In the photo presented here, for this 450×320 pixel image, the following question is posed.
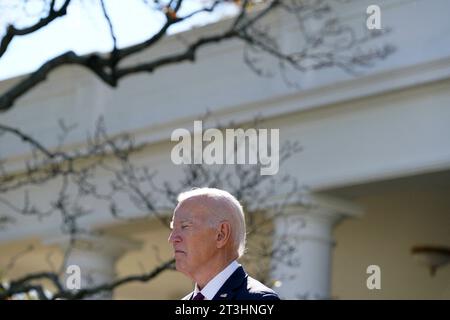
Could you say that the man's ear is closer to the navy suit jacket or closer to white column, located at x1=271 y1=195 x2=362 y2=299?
the navy suit jacket

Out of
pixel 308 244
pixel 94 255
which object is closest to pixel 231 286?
pixel 308 244

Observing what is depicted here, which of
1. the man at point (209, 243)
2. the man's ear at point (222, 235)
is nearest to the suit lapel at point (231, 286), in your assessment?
the man at point (209, 243)

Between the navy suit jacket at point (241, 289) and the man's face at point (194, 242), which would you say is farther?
the man's face at point (194, 242)

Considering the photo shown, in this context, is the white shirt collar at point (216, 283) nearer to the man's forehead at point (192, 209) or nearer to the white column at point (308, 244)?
the man's forehead at point (192, 209)

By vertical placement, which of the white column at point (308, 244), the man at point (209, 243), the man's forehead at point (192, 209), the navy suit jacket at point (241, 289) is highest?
the white column at point (308, 244)

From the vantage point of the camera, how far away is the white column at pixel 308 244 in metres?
15.2

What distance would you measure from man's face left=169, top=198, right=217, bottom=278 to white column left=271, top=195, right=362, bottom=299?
936cm

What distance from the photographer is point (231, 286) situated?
5.57 metres

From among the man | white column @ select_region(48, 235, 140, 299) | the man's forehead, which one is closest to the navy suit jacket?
the man

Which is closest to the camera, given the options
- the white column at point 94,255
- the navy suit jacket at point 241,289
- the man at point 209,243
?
the navy suit jacket at point 241,289

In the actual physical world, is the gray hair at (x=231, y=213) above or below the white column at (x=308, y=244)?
below

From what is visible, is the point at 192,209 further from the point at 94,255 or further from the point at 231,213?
the point at 94,255
